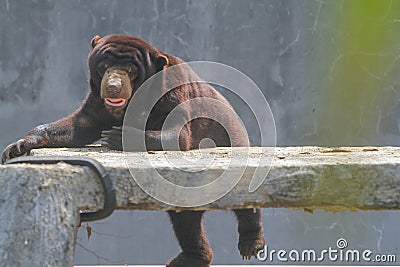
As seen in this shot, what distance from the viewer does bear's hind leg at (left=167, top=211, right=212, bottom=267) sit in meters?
3.67

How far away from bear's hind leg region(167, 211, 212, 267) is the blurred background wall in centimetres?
210

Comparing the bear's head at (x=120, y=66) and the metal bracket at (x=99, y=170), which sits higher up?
the bear's head at (x=120, y=66)

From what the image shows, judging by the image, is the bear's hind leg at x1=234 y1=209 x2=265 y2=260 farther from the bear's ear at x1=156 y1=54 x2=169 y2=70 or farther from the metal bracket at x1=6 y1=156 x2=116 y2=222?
the metal bracket at x1=6 y1=156 x2=116 y2=222

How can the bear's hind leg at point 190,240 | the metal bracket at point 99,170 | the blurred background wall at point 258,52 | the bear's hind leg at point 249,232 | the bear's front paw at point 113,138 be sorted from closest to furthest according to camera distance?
the metal bracket at point 99,170, the bear's front paw at point 113,138, the bear's hind leg at point 190,240, the bear's hind leg at point 249,232, the blurred background wall at point 258,52

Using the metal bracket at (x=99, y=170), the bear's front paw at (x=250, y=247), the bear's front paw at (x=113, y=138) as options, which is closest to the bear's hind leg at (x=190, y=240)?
the bear's front paw at (x=250, y=247)

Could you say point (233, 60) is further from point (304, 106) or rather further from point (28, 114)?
point (28, 114)

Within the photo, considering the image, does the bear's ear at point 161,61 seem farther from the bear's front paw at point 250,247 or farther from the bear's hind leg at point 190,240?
the bear's front paw at point 250,247

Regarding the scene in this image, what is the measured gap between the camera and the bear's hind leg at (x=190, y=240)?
3.67m

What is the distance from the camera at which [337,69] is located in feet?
19.1

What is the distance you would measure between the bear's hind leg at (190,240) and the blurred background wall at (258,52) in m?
2.10

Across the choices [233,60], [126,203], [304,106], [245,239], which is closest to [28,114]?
[233,60]

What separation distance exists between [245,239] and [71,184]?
6.49 ft

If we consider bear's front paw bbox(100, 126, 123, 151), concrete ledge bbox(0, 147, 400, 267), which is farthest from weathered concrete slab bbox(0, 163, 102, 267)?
bear's front paw bbox(100, 126, 123, 151)

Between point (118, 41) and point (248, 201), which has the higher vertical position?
point (118, 41)
